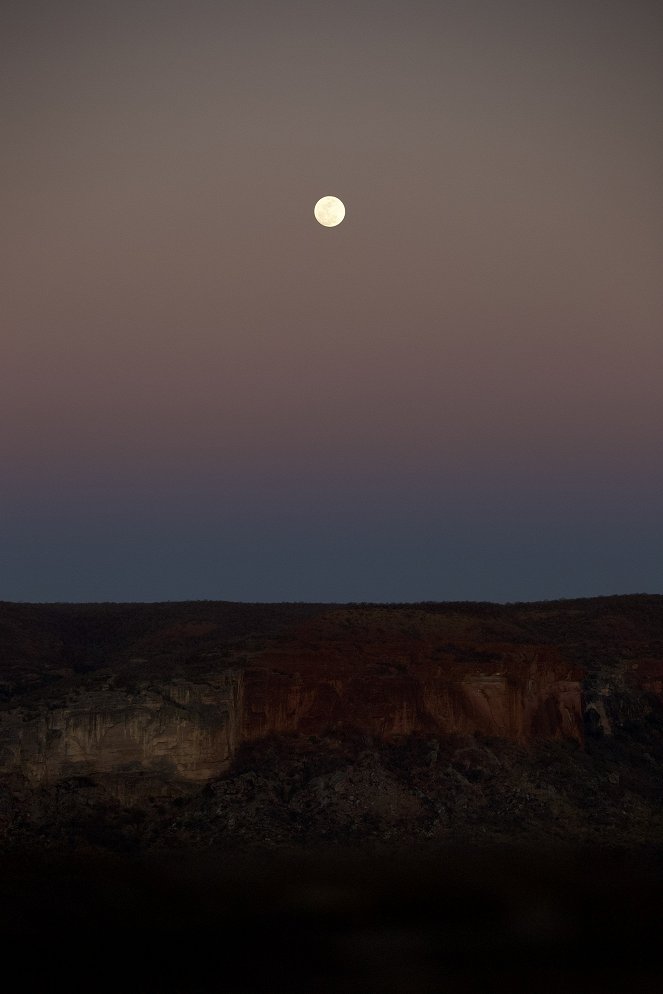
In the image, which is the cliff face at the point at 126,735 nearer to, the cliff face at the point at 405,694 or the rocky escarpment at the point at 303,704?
the rocky escarpment at the point at 303,704

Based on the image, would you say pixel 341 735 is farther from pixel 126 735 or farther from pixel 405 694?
A: pixel 126 735

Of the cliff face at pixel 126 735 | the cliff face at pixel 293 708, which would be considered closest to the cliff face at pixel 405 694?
the cliff face at pixel 293 708

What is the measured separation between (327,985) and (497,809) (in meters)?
18.0

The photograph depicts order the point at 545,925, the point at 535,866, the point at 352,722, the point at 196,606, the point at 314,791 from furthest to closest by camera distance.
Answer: the point at 196,606 < the point at 352,722 < the point at 314,791 < the point at 535,866 < the point at 545,925

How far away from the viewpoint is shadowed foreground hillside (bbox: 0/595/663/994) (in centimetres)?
3506

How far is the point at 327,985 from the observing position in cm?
3247

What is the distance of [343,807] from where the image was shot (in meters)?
47.3

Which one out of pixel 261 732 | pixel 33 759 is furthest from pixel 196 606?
pixel 33 759

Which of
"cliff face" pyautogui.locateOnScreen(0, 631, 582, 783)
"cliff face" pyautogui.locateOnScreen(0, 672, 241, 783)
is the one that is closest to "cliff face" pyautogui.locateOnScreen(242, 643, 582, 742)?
"cliff face" pyautogui.locateOnScreen(0, 631, 582, 783)

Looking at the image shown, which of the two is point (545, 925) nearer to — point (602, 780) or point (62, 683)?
point (602, 780)

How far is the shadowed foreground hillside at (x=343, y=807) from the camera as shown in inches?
1380

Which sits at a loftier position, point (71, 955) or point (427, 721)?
point (427, 721)

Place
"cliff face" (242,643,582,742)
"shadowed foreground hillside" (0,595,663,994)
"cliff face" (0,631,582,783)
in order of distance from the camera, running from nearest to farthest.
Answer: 1. "shadowed foreground hillside" (0,595,663,994)
2. "cliff face" (0,631,582,783)
3. "cliff face" (242,643,582,742)

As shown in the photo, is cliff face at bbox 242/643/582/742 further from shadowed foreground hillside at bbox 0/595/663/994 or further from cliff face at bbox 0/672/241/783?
cliff face at bbox 0/672/241/783
